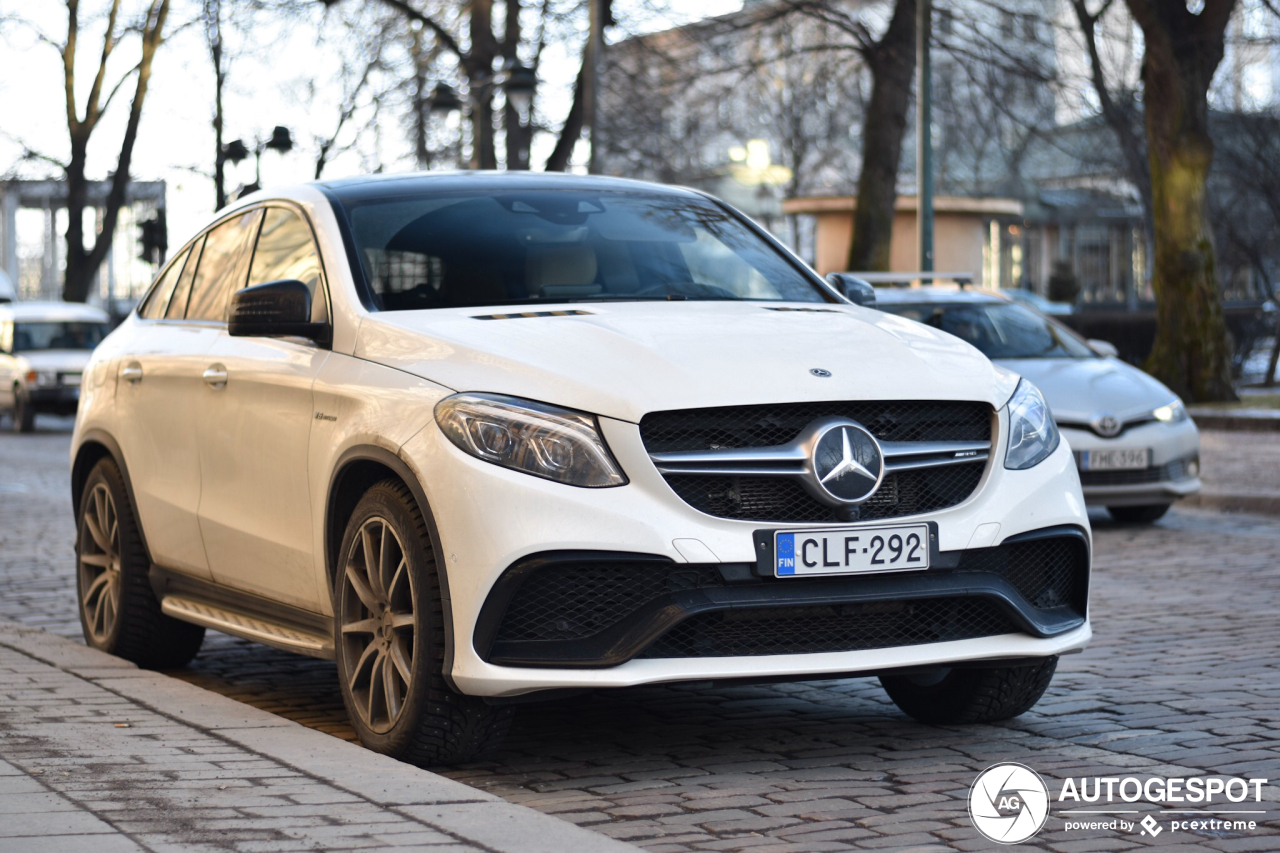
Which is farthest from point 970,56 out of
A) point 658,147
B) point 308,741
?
point 308,741

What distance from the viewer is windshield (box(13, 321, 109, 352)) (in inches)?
1201

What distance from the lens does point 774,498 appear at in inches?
187

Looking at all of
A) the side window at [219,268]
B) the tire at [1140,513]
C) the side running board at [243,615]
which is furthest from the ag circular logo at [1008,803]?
the tire at [1140,513]

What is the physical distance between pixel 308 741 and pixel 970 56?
22603 millimetres

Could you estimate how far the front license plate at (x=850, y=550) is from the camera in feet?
15.4

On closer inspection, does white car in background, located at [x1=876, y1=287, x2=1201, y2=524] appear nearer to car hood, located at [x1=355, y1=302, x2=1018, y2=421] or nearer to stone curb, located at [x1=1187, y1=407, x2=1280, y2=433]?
car hood, located at [x1=355, y1=302, x2=1018, y2=421]

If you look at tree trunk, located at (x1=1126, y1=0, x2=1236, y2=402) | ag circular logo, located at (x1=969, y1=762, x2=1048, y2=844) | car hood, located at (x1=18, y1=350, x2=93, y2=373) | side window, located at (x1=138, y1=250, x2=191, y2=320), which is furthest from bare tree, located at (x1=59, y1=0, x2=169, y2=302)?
ag circular logo, located at (x1=969, y1=762, x2=1048, y2=844)

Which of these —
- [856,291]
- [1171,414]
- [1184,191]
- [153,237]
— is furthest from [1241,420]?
[153,237]

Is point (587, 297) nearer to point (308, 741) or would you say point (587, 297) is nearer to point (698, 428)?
point (698, 428)

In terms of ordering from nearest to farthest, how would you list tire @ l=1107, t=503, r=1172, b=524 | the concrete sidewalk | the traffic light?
1. the concrete sidewalk
2. tire @ l=1107, t=503, r=1172, b=524
3. the traffic light

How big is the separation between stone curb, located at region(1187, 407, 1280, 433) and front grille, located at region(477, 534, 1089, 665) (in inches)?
596

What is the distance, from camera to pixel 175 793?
14.3ft

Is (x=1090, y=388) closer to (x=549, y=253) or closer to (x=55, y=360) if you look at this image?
(x=549, y=253)

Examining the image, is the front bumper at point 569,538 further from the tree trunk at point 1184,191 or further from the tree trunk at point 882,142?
the tree trunk at point 882,142
